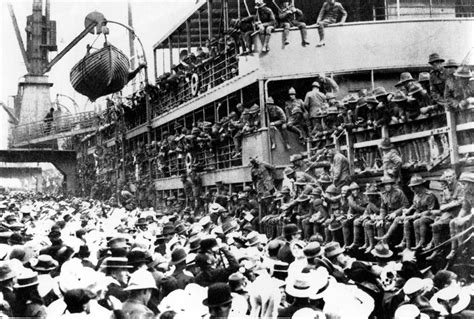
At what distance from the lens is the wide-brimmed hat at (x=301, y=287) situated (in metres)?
4.56

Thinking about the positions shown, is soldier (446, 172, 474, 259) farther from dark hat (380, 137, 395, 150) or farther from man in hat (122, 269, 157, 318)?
man in hat (122, 269, 157, 318)

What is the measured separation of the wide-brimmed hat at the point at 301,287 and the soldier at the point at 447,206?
3462 millimetres

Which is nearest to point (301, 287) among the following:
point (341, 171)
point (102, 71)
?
point (341, 171)

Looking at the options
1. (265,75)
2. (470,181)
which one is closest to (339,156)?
(470,181)

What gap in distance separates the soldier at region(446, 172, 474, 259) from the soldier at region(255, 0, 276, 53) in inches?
322

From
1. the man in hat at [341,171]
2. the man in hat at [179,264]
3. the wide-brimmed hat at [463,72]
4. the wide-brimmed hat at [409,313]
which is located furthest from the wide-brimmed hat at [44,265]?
the wide-brimmed hat at [463,72]

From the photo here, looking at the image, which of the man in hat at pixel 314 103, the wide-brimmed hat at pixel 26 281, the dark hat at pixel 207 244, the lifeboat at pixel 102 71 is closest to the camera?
the wide-brimmed hat at pixel 26 281

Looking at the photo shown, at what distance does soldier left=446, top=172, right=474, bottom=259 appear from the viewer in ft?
23.5

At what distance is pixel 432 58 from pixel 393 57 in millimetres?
6460

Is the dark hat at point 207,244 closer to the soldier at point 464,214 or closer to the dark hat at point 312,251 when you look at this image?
the dark hat at point 312,251

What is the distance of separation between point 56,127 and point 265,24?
3037 centimetres

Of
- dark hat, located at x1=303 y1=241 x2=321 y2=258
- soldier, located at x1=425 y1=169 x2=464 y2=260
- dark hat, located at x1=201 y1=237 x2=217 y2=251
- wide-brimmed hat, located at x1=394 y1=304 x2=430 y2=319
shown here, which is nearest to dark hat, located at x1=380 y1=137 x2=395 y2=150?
soldier, located at x1=425 y1=169 x2=464 y2=260

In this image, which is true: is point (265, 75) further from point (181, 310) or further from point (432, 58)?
point (181, 310)

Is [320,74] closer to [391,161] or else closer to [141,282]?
[391,161]
